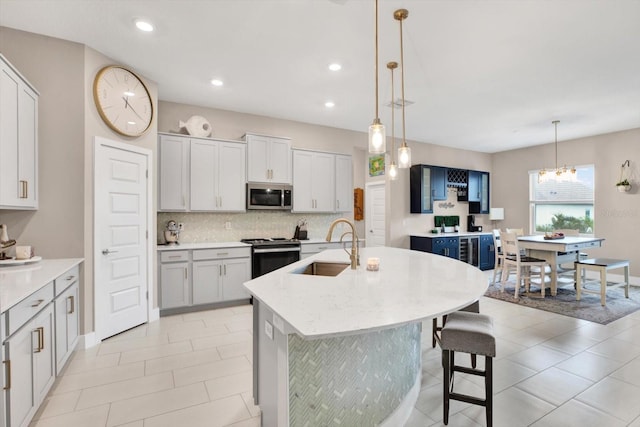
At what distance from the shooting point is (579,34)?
9.27 feet

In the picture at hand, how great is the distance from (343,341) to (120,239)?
116 inches

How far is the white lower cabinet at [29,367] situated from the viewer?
1.68 meters

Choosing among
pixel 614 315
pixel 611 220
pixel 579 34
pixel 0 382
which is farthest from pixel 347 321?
pixel 611 220

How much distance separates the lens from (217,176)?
4.48 m

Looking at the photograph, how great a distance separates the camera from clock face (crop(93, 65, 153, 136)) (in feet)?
10.5

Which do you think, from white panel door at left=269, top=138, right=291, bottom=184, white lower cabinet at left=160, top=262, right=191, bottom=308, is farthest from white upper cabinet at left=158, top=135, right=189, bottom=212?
white panel door at left=269, top=138, right=291, bottom=184

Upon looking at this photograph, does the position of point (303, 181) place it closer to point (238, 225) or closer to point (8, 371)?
point (238, 225)

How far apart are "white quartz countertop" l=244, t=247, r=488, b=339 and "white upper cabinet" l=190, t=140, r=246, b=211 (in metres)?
2.36

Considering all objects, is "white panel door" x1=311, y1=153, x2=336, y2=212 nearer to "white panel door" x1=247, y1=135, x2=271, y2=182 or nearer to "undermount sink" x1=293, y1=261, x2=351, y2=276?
"white panel door" x1=247, y1=135, x2=271, y2=182

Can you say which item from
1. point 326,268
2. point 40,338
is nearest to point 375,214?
point 326,268

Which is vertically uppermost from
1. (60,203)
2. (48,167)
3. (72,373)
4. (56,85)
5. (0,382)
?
(56,85)

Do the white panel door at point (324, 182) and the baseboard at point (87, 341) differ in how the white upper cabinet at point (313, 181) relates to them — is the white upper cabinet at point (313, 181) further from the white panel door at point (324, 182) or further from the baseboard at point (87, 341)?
the baseboard at point (87, 341)

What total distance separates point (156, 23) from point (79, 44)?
0.96 meters

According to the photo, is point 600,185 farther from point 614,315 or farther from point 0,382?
point 0,382
